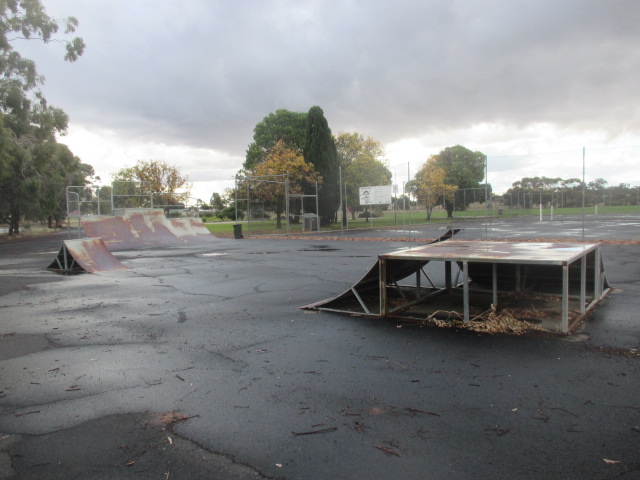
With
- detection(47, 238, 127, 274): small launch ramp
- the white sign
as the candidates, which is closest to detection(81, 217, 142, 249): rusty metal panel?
detection(47, 238, 127, 274): small launch ramp

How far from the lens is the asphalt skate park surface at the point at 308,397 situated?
9.16 ft

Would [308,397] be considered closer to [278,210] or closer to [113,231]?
[113,231]

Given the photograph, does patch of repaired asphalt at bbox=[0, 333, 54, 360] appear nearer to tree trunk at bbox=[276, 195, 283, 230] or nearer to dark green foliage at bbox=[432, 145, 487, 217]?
tree trunk at bbox=[276, 195, 283, 230]

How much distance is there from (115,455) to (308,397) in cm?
152

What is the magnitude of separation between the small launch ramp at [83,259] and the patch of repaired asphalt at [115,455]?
10261mm

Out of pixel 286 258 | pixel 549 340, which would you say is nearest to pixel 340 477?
pixel 549 340

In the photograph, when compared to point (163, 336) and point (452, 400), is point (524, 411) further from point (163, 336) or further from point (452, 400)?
point (163, 336)

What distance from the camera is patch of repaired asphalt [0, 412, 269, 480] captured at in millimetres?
2705

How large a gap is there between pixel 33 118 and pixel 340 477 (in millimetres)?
34293

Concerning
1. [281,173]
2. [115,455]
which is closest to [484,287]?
[115,455]

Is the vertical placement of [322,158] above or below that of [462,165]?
below

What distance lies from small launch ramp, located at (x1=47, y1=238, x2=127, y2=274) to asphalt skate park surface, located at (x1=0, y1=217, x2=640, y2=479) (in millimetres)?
5858

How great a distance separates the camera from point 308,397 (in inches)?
149

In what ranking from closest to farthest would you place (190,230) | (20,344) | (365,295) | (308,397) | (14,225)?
(308,397) → (20,344) → (365,295) → (190,230) → (14,225)
